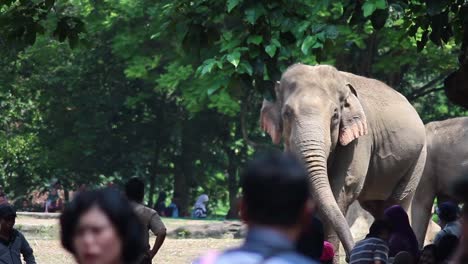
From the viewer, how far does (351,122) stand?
15.9 metres

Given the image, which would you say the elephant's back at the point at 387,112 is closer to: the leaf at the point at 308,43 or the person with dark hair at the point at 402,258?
the leaf at the point at 308,43

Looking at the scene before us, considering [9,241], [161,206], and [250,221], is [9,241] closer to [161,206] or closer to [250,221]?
[250,221]

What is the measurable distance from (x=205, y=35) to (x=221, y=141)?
34199 mm

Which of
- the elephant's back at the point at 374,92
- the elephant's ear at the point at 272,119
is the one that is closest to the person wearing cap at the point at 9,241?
the elephant's ear at the point at 272,119

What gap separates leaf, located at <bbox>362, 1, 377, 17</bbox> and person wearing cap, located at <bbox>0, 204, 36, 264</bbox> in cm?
330

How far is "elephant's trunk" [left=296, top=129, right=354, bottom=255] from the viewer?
1443 cm

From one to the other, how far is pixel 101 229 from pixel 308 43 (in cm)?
623

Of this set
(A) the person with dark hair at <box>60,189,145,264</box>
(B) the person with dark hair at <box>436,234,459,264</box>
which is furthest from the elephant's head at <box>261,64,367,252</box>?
(A) the person with dark hair at <box>60,189,145,264</box>

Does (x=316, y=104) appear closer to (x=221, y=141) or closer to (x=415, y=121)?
(x=415, y=121)

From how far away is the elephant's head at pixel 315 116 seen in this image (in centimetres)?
1531

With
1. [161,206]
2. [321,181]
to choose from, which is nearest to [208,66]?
[321,181]

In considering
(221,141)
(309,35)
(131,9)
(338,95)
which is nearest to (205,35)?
(309,35)

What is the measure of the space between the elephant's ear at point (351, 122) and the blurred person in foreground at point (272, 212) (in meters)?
11.4

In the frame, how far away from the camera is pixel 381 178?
1725 cm
